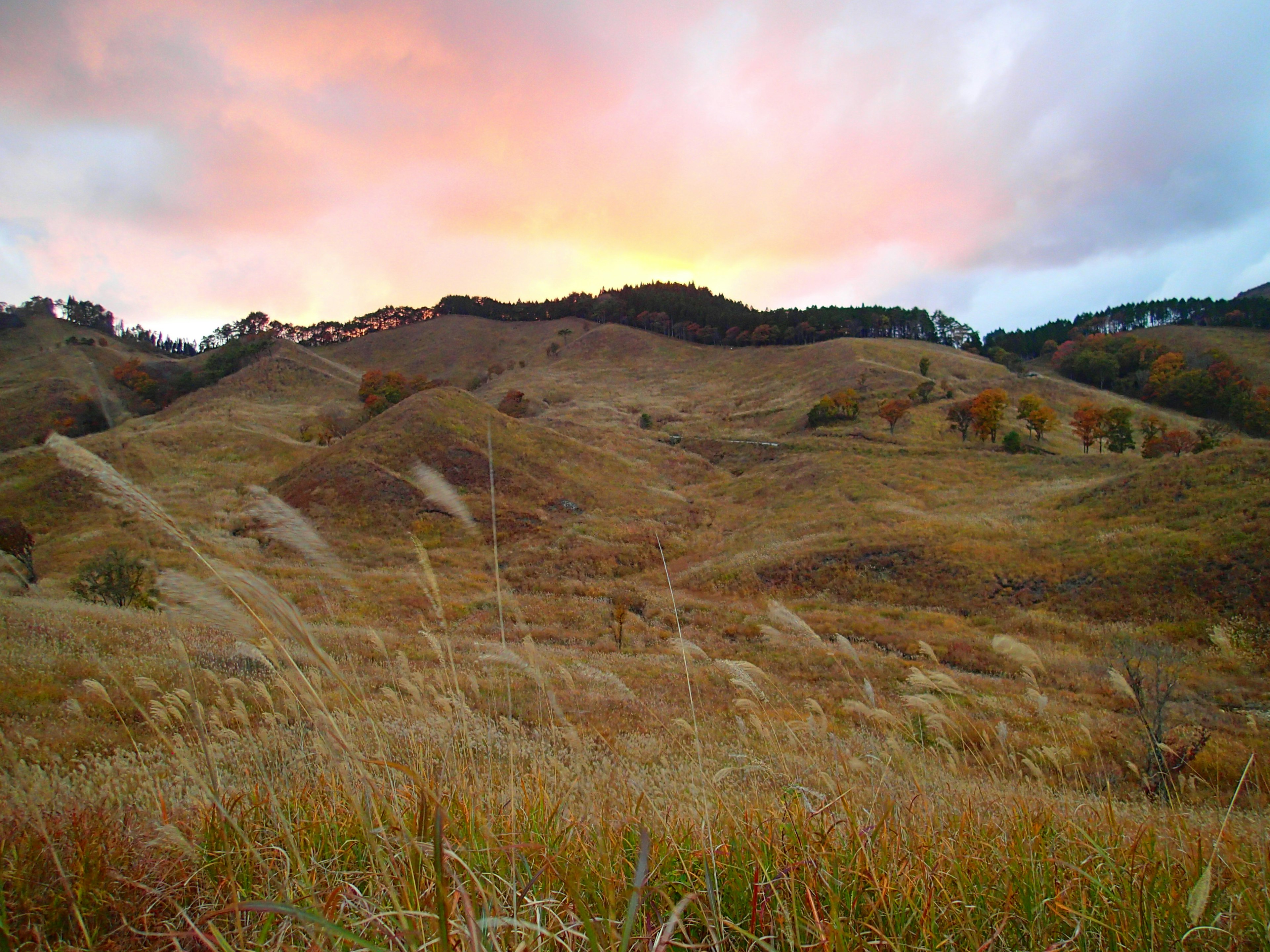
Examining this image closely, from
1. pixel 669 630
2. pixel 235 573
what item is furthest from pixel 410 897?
pixel 669 630

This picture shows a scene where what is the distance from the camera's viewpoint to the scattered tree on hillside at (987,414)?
56.0 m

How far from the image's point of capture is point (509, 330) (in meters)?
139

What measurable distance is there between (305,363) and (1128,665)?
109265 mm

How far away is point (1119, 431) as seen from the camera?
55.4 m

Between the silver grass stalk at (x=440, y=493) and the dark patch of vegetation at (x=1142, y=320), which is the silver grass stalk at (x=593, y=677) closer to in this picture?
the silver grass stalk at (x=440, y=493)

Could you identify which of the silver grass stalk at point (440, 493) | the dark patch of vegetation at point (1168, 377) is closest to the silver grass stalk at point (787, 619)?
the silver grass stalk at point (440, 493)

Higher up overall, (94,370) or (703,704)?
(94,370)

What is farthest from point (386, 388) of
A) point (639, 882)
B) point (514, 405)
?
point (639, 882)

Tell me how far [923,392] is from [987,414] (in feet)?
44.7

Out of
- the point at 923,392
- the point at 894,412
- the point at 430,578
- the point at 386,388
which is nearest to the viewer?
the point at 430,578

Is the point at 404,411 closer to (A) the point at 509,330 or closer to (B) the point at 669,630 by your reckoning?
(B) the point at 669,630

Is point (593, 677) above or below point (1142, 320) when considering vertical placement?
below

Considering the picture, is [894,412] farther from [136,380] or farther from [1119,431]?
[136,380]

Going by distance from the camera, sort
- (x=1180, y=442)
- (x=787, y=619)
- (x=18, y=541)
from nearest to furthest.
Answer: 1. (x=787, y=619)
2. (x=18, y=541)
3. (x=1180, y=442)
